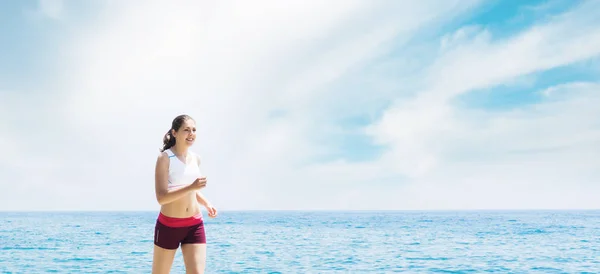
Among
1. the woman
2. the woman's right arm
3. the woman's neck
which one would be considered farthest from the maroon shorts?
the woman's neck

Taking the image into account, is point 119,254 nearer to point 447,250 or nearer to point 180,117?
point 447,250

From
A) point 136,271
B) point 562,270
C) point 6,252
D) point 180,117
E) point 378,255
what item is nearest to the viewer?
point 180,117

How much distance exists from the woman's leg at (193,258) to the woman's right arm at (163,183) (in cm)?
59

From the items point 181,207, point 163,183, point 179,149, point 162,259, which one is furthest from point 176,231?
point 179,149

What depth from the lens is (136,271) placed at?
2008 cm

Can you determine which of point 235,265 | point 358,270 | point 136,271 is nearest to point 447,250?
point 358,270

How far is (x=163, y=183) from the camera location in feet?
16.0

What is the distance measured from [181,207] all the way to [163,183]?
0.37 m

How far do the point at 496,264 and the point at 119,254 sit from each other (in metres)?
18.1

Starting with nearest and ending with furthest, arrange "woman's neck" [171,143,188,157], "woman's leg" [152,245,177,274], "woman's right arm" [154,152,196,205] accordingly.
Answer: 1. "woman's right arm" [154,152,196,205]
2. "woman's neck" [171,143,188,157]
3. "woman's leg" [152,245,177,274]

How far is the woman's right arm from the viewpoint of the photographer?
4797mm

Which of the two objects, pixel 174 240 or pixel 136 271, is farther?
pixel 136 271

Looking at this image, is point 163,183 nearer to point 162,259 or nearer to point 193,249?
point 193,249

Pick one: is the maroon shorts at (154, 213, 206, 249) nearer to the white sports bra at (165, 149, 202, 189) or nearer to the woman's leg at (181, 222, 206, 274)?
the woman's leg at (181, 222, 206, 274)
